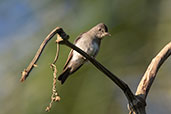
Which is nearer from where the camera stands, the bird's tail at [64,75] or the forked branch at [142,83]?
the forked branch at [142,83]

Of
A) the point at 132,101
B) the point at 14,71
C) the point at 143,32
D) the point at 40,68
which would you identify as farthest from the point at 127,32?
the point at 132,101

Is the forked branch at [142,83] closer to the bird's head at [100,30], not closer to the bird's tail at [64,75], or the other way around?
the bird's tail at [64,75]

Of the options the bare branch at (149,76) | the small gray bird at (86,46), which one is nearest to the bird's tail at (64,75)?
the small gray bird at (86,46)

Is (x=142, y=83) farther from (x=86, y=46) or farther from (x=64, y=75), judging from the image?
(x=86, y=46)

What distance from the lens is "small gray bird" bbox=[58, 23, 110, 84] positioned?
3000 millimetres

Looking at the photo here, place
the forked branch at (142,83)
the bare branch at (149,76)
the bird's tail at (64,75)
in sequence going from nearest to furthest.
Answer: the forked branch at (142,83) → the bare branch at (149,76) → the bird's tail at (64,75)

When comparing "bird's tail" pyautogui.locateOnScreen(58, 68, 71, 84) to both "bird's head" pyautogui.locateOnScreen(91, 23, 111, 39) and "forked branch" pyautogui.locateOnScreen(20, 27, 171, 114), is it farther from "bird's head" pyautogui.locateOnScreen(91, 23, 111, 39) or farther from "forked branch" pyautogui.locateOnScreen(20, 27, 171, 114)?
"forked branch" pyautogui.locateOnScreen(20, 27, 171, 114)

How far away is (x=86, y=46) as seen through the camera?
Result: 313cm

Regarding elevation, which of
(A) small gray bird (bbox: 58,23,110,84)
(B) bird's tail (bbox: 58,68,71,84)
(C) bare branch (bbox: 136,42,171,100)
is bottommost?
(C) bare branch (bbox: 136,42,171,100)

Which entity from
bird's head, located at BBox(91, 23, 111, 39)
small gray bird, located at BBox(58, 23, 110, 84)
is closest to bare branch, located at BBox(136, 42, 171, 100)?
small gray bird, located at BBox(58, 23, 110, 84)

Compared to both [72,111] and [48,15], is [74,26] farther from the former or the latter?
[72,111]

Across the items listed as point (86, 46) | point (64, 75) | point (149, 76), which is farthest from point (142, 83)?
point (86, 46)

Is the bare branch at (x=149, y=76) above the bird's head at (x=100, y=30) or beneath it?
beneath

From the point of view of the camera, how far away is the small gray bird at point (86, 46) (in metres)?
3.00
